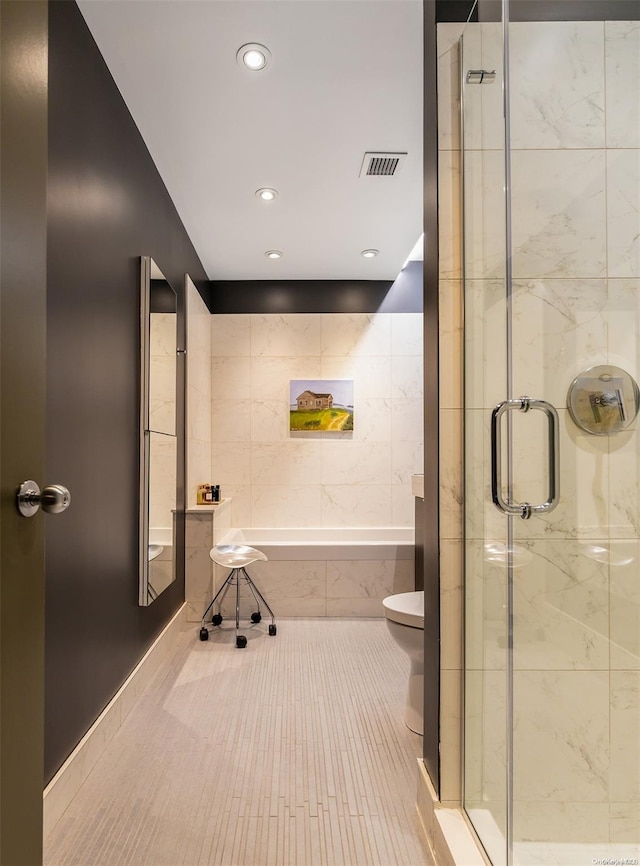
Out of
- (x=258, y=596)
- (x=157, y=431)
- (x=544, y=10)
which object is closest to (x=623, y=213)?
(x=544, y=10)

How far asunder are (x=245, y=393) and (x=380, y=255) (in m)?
1.63

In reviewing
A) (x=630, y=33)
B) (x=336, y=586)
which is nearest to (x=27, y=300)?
(x=630, y=33)

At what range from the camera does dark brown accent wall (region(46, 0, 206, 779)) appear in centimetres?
182

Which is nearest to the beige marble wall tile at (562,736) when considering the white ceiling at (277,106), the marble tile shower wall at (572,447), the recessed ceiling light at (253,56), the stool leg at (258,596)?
the marble tile shower wall at (572,447)

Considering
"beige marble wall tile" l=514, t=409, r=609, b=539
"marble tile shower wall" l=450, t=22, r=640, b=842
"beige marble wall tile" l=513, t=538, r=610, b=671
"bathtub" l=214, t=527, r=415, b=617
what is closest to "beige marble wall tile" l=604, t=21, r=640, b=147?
"marble tile shower wall" l=450, t=22, r=640, b=842

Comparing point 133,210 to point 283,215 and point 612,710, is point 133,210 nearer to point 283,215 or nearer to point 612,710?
point 283,215

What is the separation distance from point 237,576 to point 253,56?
9.11 ft

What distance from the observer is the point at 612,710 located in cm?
105

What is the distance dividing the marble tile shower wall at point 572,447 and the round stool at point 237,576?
235cm

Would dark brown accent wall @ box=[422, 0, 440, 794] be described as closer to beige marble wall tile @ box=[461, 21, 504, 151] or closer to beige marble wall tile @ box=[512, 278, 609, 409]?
beige marble wall tile @ box=[461, 21, 504, 151]

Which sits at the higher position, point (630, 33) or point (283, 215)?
point (283, 215)

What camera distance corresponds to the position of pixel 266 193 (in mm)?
3426

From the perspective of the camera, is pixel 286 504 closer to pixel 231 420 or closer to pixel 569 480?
pixel 231 420

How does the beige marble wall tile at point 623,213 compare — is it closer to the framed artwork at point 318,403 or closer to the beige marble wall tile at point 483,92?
the beige marble wall tile at point 483,92
